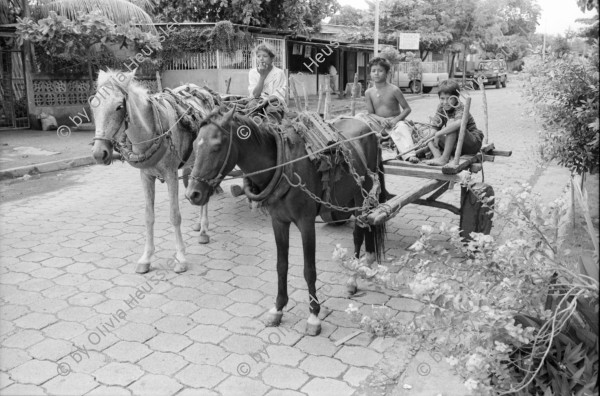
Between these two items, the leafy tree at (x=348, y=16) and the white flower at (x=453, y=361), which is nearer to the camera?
the white flower at (x=453, y=361)

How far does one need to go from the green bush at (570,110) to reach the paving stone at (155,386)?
3.36 meters

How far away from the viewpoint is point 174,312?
4367 millimetres

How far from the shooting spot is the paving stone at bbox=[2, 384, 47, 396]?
10.7 feet

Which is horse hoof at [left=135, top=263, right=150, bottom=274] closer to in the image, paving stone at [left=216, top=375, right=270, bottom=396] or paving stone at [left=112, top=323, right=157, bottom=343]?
paving stone at [left=112, top=323, right=157, bottom=343]

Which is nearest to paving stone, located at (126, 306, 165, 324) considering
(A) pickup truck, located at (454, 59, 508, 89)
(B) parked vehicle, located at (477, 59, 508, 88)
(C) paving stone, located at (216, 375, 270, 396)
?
(C) paving stone, located at (216, 375, 270, 396)

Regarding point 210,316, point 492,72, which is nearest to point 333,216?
point 210,316

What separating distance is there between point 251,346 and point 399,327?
1.39m

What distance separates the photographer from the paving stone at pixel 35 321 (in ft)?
13.5

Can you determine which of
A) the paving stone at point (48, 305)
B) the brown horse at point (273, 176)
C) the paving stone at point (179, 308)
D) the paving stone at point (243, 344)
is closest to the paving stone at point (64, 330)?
the paving stone at point (48, 305)

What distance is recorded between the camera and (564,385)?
9.01ft

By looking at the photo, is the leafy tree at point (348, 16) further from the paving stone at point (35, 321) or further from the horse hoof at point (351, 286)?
the paving stone at point (35, 321)

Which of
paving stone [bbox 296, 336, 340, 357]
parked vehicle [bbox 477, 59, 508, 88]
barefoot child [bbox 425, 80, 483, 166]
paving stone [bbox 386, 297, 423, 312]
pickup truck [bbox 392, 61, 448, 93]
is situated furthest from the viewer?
parked vehicle [bbox 477, 59, 508, 88]

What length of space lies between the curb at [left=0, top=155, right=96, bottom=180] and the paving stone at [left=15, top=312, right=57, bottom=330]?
6189 millimetres

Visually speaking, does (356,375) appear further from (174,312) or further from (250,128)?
(250,128)
